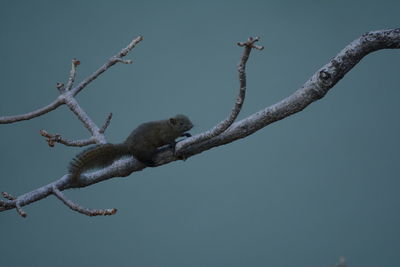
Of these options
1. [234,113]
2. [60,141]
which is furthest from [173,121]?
[234,113]

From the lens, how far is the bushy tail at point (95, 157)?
3.00 metres

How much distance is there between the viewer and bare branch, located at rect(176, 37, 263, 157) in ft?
6.05

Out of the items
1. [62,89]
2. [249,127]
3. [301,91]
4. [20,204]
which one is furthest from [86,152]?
[301,91]

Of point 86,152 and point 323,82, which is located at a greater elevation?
point 86,152

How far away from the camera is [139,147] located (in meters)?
3.31

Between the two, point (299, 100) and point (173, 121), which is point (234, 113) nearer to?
point (299, 100)

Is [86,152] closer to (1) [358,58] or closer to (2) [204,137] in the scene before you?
(2) [204,137]

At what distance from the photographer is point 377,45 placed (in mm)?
2041

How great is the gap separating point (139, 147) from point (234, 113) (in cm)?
129

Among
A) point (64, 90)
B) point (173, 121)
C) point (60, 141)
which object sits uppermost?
point (64, 90)

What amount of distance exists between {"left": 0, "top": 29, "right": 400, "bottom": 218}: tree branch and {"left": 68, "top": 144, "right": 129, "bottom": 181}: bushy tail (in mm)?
134

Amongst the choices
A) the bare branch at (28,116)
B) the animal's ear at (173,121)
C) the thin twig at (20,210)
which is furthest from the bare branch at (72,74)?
the thin twig at (20,210)

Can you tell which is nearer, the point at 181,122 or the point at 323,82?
the point at 323,82

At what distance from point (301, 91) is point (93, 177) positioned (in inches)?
59.7
